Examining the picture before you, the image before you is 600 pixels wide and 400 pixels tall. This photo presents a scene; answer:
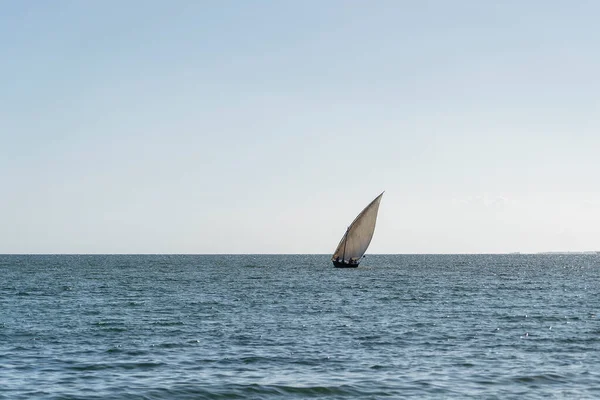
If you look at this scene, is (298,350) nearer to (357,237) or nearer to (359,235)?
(359,235)

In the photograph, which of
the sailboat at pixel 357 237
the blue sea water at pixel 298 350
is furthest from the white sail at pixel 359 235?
the blue sea water at pixel 298 350

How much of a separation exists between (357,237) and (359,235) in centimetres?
103

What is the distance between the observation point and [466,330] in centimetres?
4431

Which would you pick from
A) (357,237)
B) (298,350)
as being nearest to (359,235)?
(357,237)

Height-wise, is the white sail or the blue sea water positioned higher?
the white sail

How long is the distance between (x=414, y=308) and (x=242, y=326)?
1882 cm

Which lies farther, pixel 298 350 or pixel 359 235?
pixel 359 235

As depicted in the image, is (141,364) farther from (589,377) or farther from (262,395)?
(589,377)

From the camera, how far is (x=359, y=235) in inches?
5443

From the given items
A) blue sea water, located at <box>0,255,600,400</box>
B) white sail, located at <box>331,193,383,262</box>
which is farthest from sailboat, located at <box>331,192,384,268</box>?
blue sea water, located at <box>0,255,600,400</box>

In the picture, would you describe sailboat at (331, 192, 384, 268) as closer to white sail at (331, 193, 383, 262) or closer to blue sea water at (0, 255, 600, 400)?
white sail at (331, 193, 383, 262)

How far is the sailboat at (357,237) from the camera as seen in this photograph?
434ft

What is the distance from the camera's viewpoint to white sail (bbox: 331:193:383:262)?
132 meters

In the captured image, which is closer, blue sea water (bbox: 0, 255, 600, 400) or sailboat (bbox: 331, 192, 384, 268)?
blue sea water (bbox: 0, 255, 600, 400)
